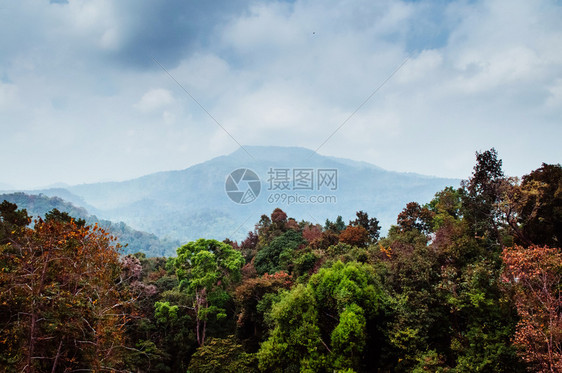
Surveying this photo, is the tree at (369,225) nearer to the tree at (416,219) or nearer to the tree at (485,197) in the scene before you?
the tree at (416,219)

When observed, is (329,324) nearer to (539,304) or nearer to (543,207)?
(539,304)

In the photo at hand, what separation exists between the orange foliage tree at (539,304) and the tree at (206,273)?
1312cm

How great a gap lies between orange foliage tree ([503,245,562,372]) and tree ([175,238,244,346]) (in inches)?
516

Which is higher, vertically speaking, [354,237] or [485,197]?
[485,197]

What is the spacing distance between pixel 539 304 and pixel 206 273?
1410 cm

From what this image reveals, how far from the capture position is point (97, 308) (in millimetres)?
8055

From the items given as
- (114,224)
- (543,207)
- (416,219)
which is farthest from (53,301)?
(114,224)

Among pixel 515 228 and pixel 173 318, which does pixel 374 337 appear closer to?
pixel 515 228

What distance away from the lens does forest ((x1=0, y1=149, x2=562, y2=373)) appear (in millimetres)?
7477

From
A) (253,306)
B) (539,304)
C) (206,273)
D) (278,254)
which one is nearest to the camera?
(539,304)

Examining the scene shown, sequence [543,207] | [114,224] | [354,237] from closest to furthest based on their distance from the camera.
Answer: [543,207], [354,237], [114,224]

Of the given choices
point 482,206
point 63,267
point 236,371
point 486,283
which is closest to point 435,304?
point 486,283

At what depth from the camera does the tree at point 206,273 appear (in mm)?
17188

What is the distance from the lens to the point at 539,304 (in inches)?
332
